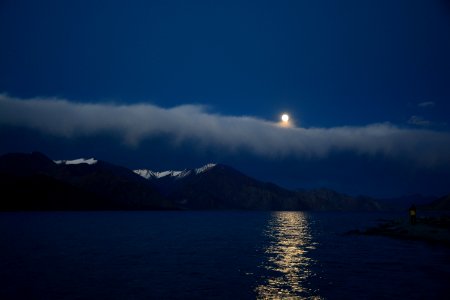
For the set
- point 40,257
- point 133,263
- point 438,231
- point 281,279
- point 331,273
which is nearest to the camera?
point 281,279

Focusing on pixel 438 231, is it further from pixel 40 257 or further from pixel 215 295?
Answer: pixel 40 257

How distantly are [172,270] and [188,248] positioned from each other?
2350 centimetres

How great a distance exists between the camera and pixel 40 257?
172 feet

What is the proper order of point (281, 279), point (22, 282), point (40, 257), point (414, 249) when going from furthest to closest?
point (414, 249) → point (40, 257) → point (281, 279) → point (22, 282)

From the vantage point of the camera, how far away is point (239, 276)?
39656 millimetres

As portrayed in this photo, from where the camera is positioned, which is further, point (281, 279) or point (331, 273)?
point (331, 273)

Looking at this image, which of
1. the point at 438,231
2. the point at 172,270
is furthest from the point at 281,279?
→ the point at 438,231

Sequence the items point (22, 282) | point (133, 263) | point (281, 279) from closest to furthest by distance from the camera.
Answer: point (22, 282)
point (281, 279)
point (133, 263)

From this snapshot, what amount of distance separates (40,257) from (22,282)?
18.7 m

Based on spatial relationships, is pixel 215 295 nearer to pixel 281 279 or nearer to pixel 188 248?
pixel 281 279

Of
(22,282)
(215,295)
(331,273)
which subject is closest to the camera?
(215,295)

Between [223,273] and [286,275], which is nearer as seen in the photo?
[286,275]

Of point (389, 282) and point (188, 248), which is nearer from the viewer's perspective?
point (389, 282)

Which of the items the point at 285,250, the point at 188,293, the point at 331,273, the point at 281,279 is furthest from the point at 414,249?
the point at 188,293
